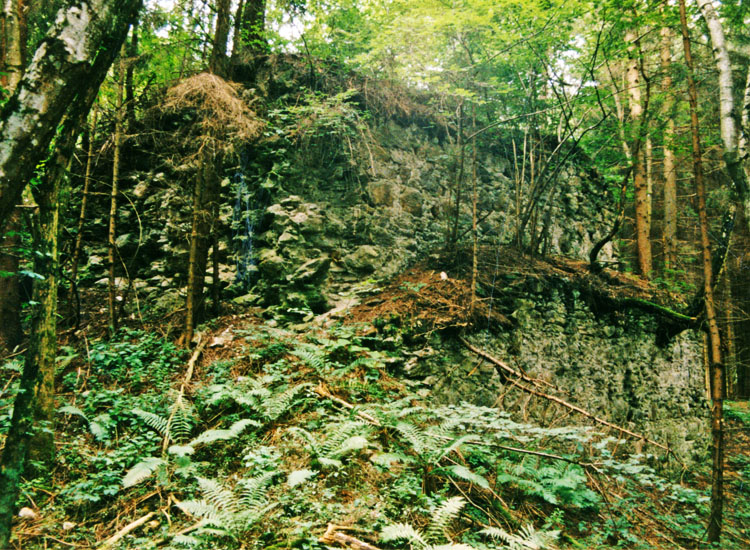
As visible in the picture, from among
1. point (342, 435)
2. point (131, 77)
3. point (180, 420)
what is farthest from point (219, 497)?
point (131, 77)

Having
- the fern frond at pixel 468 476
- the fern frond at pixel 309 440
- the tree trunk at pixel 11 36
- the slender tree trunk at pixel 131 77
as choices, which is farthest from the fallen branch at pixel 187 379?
the slender tree trunk at pixel 131 77

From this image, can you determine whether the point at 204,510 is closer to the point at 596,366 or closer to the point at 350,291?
the point at 350,291

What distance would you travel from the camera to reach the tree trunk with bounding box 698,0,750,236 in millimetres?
4570

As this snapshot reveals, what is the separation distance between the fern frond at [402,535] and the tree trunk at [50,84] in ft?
10.1

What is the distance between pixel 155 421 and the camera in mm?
3639

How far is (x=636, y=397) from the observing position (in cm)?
702

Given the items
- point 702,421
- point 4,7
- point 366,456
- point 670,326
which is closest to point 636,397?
point 670,326

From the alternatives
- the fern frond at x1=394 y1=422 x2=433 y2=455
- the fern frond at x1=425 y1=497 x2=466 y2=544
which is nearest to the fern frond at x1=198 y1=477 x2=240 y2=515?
the fern frond at x1=425 y1=497 x2=466 y2=544

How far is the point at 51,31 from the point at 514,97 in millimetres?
8391

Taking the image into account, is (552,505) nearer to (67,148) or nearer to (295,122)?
(67,148)

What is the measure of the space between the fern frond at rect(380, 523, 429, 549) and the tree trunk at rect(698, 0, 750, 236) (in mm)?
5590

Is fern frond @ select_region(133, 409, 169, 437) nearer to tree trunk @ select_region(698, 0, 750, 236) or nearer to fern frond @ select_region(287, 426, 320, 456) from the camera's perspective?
fern frond @ select_region(287, 426, 320, 456)

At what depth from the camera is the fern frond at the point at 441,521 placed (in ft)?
8.45

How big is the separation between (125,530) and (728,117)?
305 inches
